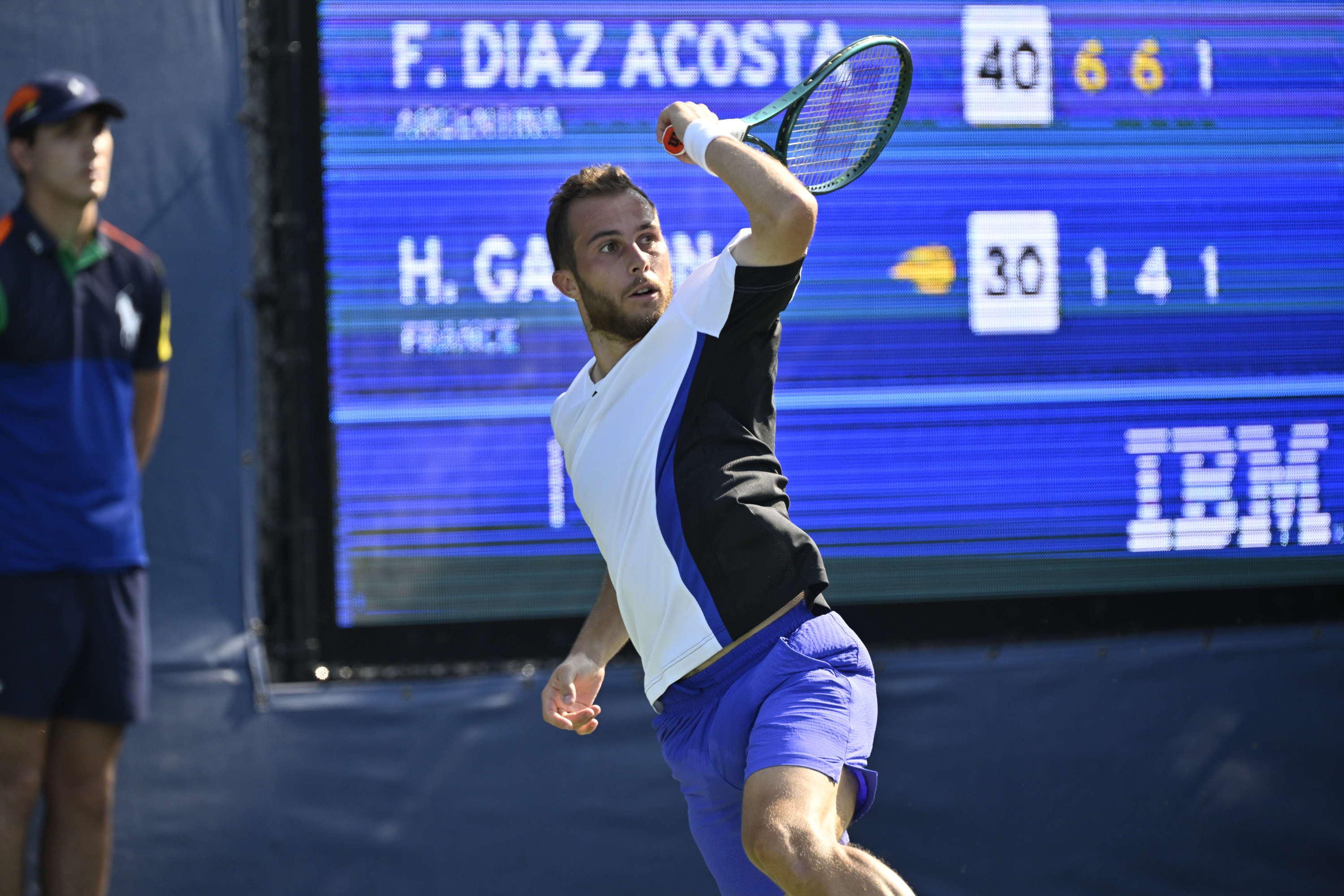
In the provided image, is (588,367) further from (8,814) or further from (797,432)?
(8,814)

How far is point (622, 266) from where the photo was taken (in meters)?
2.85

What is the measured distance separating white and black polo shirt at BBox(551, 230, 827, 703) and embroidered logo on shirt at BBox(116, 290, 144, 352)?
1663 mm

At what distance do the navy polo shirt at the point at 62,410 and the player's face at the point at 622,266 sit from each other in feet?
5.08

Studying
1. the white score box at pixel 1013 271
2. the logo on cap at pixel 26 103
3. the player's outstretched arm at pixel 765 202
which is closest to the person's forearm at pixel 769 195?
the player's outstretched arm at pixel 765 202

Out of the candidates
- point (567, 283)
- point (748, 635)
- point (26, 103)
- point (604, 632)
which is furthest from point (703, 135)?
point (26, 103)

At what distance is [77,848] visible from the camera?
3.70 meters

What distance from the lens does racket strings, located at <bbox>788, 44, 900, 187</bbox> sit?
9.94 feet

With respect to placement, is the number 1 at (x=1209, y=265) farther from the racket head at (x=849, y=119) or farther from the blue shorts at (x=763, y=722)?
Answer: the blue shorts at (x=763, y=722)

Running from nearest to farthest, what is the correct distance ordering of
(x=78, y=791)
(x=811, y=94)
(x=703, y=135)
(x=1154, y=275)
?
(x=703, y=135) → (x=811, y=94) → (x=78, y=791) → (x=1154, y=275)

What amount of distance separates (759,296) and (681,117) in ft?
1.24

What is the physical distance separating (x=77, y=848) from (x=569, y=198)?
2.13m

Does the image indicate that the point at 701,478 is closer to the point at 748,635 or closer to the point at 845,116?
the point at 748,635

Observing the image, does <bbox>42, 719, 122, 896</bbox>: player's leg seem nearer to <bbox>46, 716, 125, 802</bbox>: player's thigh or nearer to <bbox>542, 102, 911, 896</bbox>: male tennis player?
<bbox>46, 716, 125, 802</bbox>: player's thigh

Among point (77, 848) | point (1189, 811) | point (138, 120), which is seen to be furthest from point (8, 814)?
point (1189, 811)
